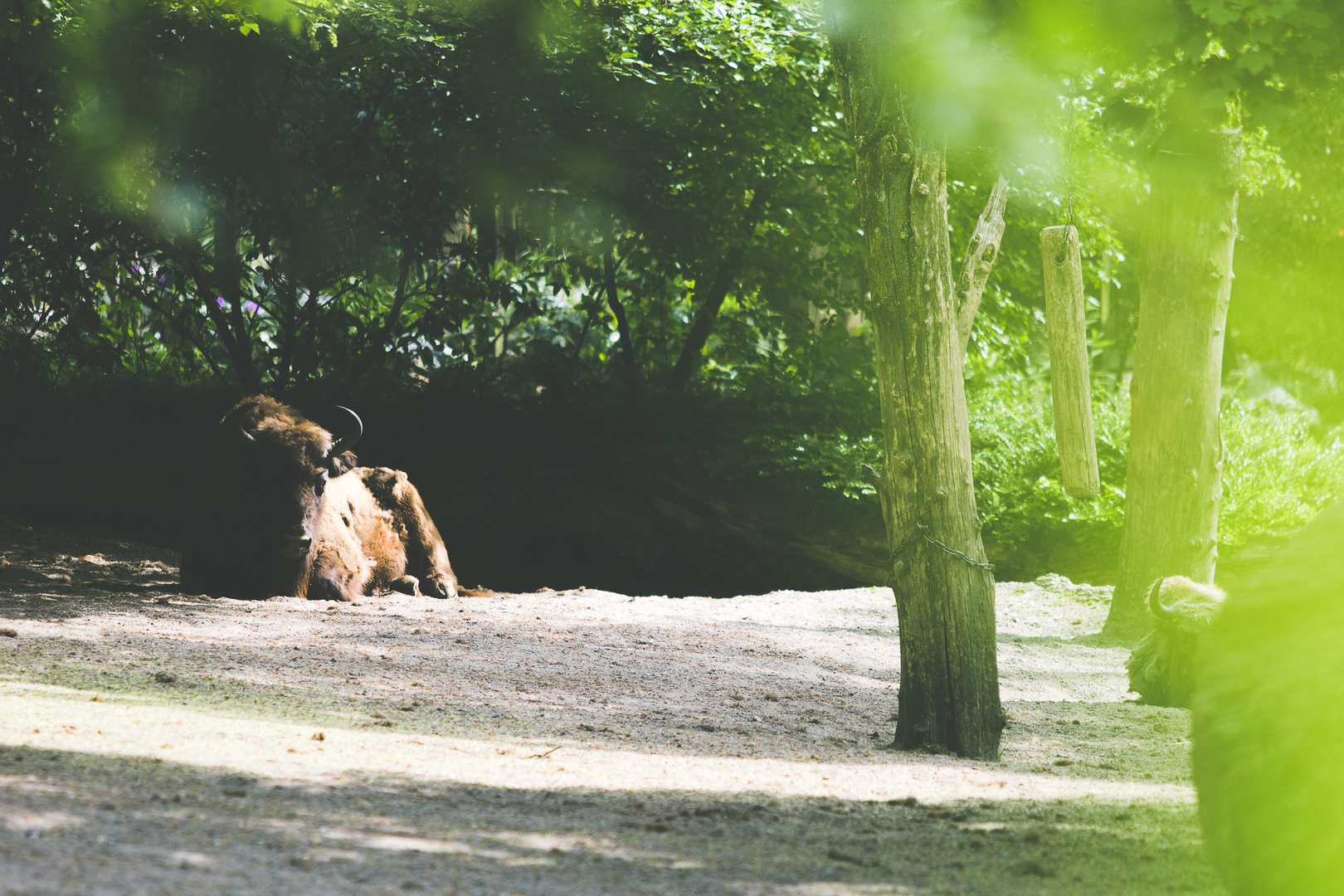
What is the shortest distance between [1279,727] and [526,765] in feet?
7.90

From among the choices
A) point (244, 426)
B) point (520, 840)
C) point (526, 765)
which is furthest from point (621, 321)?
point (520, 840)

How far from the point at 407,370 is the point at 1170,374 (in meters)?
8.07

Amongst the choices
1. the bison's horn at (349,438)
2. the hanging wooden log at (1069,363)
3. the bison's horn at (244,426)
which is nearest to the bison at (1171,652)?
the hanging wooden log at (1069,363)

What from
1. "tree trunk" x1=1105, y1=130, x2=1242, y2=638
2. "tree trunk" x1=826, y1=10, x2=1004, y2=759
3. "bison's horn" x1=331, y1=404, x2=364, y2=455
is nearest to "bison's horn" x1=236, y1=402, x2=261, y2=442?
"bison's horn" x1=331, y1=404, x2=364, y2=455

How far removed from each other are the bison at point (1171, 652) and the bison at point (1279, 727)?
360 centimetres

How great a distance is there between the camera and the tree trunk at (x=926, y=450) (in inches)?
172

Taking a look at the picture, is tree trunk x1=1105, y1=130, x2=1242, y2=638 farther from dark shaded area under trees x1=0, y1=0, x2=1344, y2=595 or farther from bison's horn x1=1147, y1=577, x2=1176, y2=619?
dark shaded area under trees x1=0, y1=0, x2=1344, y2=595

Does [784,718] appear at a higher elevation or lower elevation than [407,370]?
lower

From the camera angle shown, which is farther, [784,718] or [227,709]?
[784,718]

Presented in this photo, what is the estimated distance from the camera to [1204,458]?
7367mm

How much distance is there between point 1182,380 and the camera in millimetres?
7375

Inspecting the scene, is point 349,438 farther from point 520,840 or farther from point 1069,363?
point 520,840

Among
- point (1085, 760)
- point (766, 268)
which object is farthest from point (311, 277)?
point (1085, 760)

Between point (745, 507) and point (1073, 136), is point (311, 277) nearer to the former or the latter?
point (745, 507)
